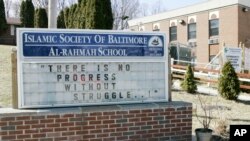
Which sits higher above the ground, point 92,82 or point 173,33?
point 173,33

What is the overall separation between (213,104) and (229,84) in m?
1.84

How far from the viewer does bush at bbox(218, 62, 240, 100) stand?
14.0m

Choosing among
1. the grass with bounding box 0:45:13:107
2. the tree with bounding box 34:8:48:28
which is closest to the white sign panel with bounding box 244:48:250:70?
the grass with bounding box 0:45:13:107

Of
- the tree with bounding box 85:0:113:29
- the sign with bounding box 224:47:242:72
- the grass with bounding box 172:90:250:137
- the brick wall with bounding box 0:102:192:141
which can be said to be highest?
the tree with bounding box 85:0:113:29

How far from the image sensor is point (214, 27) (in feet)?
105

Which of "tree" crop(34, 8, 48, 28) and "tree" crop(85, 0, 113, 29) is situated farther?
"tree" crop(34, 8, 48, 28)

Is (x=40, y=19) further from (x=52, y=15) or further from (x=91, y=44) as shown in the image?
(x=91, y=44)

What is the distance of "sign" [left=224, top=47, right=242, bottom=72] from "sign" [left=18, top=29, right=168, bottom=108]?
38.0 feet

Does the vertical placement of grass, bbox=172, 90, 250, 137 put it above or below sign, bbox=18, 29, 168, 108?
below

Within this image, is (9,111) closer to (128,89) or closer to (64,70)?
(64,70)

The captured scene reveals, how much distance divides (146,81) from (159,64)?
44 cm

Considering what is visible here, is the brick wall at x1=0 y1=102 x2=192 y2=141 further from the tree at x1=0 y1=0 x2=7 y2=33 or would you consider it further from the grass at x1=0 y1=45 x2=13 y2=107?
the tree at x1=0 y1=0 x2=7 y2=33

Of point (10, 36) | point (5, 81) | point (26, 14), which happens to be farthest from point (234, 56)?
point (10, 36)

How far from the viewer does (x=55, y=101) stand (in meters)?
6.44
